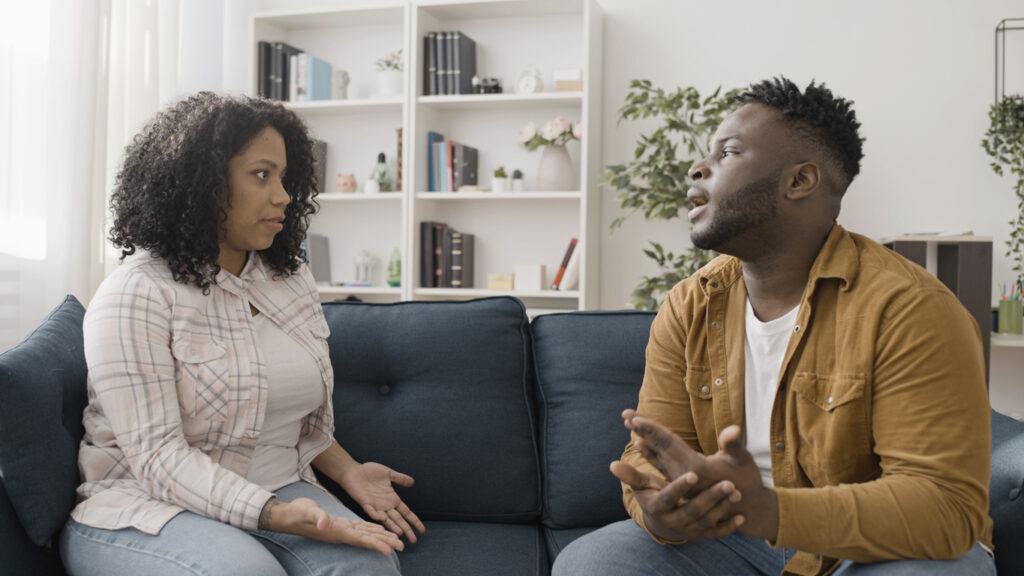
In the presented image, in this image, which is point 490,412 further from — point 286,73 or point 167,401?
point 286,73

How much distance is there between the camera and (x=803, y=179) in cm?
132

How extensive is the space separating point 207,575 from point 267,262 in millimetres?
638

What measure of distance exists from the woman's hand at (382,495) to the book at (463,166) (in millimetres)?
2255

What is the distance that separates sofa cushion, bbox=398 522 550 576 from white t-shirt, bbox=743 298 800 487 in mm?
480

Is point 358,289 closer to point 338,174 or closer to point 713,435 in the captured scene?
point 338,174

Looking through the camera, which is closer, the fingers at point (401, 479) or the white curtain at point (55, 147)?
the fingers at point (401, 479)

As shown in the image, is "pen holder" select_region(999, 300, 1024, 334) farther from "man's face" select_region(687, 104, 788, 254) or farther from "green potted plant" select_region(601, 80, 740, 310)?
"man's face" select_region(687, 104, 788, 254)

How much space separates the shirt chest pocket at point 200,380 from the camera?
1392 millimetres

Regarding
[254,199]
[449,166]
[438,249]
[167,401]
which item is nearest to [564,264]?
[438,249]

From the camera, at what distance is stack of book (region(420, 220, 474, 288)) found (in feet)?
12.4

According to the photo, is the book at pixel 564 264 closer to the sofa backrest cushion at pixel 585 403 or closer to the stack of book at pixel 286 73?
the stack of book at pixel 286 73

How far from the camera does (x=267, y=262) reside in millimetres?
1649

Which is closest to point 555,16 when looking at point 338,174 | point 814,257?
point 338,174

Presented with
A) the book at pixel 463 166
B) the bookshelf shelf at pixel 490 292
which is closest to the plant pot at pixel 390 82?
the book at pixel 463 166
